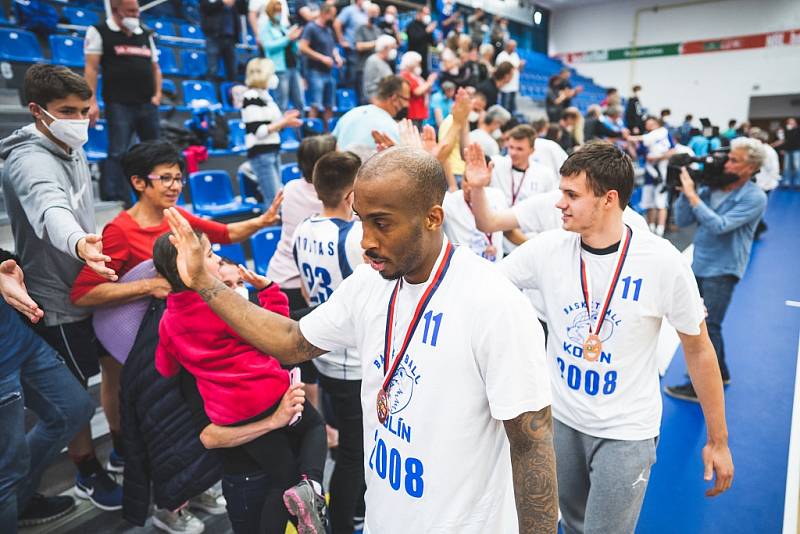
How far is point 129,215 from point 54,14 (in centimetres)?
577

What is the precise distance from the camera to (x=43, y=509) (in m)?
2.44

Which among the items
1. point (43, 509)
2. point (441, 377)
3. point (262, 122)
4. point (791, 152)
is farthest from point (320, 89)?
point (791, 152)

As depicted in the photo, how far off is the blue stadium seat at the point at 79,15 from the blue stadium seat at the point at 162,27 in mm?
775

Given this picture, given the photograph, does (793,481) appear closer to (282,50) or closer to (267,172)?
(267,172)

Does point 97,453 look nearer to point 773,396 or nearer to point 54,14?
point 773,396

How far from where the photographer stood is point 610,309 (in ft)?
5.93

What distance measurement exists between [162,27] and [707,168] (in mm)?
8131

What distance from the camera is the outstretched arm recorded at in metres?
1.47

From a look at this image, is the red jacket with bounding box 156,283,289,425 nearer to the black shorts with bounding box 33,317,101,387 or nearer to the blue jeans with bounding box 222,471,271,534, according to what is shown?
the blue jeans with bounding box 222,471,271,534

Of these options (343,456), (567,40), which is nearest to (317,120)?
(343,456)

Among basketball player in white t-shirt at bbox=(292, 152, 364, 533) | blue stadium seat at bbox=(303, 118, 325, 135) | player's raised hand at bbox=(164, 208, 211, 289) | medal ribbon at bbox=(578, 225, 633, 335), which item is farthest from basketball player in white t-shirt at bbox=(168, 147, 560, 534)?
blue stadium seat at bbox=(303, 118, 325, 135)

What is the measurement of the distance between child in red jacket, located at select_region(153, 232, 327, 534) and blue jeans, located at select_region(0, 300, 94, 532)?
600mm

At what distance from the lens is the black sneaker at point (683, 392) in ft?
12.7

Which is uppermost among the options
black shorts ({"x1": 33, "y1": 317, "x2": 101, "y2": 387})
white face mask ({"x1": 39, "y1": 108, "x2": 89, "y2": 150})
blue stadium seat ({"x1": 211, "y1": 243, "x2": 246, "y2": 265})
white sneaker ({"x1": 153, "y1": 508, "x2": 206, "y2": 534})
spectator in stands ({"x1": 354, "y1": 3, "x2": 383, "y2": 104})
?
spectator in stands ({"x1": 354, "y1": 3, "x2": 383, "y2": 104})
